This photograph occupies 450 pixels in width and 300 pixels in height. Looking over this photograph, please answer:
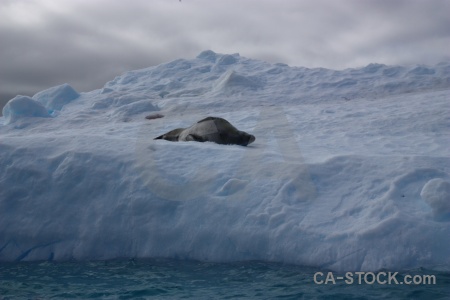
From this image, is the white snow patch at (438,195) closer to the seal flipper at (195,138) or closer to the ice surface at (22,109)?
the seal flipper at (195,138)

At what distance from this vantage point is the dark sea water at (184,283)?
3.77 m

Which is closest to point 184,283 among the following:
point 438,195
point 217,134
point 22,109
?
point 438,195

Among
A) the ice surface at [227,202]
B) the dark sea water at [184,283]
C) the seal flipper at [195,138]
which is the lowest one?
the dark sea water at [184,283]

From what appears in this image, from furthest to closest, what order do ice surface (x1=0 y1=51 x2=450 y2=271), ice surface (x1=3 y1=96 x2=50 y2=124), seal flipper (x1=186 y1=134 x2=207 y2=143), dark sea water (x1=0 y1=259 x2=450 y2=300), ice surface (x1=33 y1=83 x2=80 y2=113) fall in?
ice surface (x1=33 y1=83 x2=80 y2=113), ice surface (x1=3 y1=96 x2=50 y2=124), seal flipper (x1=186 y1=134 x2=207 y2=143), ice surface (x1=0 y1=51 x2=450 y2=271), dark sea water (x1=0 y1=259 x2=450 y2=300)

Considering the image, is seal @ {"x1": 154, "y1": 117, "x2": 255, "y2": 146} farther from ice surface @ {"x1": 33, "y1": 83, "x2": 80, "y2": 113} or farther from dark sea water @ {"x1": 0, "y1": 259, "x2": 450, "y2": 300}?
ice surface @ {"x1": 33, "y1": 83, "x2": 80, "y2": 113}

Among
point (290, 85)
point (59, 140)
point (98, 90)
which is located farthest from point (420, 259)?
point (98, 90)

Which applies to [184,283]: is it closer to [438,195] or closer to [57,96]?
[438,195]

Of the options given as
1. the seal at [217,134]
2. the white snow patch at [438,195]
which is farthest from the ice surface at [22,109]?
the white snow patch at [438,195]

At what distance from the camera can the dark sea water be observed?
148 inches

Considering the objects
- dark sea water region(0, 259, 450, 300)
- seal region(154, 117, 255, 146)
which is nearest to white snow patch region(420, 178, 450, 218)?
dark sea water region(0, 259, 450, 300)

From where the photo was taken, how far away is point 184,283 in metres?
4.08

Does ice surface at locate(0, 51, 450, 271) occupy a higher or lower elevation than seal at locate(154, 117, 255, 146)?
lower

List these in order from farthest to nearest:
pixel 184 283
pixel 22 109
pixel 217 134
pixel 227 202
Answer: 1. pixel 22 109
2. pixel 217 134
3. pixel 227 202
4. pixel 184 283

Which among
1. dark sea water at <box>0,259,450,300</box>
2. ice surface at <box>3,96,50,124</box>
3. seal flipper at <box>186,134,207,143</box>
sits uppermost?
ice surface at <box>3,96,50,124</box>
